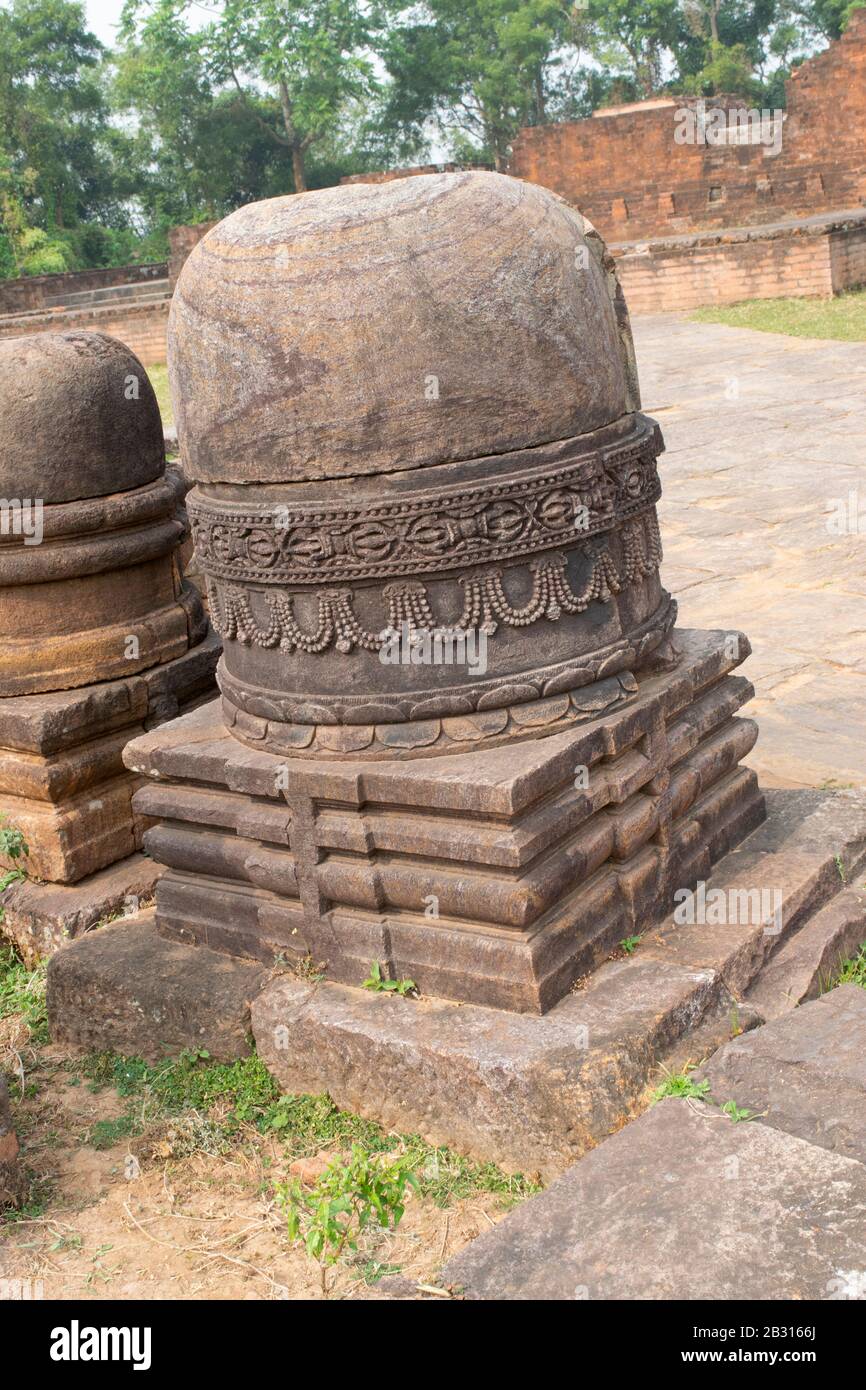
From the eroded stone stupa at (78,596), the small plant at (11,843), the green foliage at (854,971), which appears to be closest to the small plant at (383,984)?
the green foliage at (854,971)

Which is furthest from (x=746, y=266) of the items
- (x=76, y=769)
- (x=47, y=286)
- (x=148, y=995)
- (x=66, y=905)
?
(x=47, y=286)

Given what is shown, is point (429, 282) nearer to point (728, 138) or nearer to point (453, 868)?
point (453, 868)

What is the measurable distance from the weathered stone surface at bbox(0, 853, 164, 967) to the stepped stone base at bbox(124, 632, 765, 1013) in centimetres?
39

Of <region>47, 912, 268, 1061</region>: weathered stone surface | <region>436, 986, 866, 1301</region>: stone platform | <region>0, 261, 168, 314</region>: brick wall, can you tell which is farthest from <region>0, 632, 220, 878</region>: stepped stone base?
<region>0, 261, 168, 314</region>: brick wall

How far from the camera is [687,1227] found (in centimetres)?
179

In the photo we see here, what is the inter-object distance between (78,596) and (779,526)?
4.03m

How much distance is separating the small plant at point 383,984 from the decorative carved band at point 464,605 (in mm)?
618

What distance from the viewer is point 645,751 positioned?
2.63 meters

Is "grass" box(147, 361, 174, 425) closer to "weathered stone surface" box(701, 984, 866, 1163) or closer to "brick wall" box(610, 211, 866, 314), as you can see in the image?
"brick wall" box(610, 211, 866, 314)

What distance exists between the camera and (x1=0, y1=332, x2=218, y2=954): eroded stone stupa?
10.4ft

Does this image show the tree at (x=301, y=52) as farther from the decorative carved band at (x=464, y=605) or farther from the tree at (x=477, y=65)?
the decorative carved band at (x=464, y=605)

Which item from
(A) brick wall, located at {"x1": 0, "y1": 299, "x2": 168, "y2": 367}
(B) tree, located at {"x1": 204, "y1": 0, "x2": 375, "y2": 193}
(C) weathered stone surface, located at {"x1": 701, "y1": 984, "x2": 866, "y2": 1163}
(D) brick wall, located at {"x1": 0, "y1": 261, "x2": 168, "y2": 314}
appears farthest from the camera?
(B) tree, located at {"x1": 204, "y1": 0, "x2": 375, "y2": 193}
